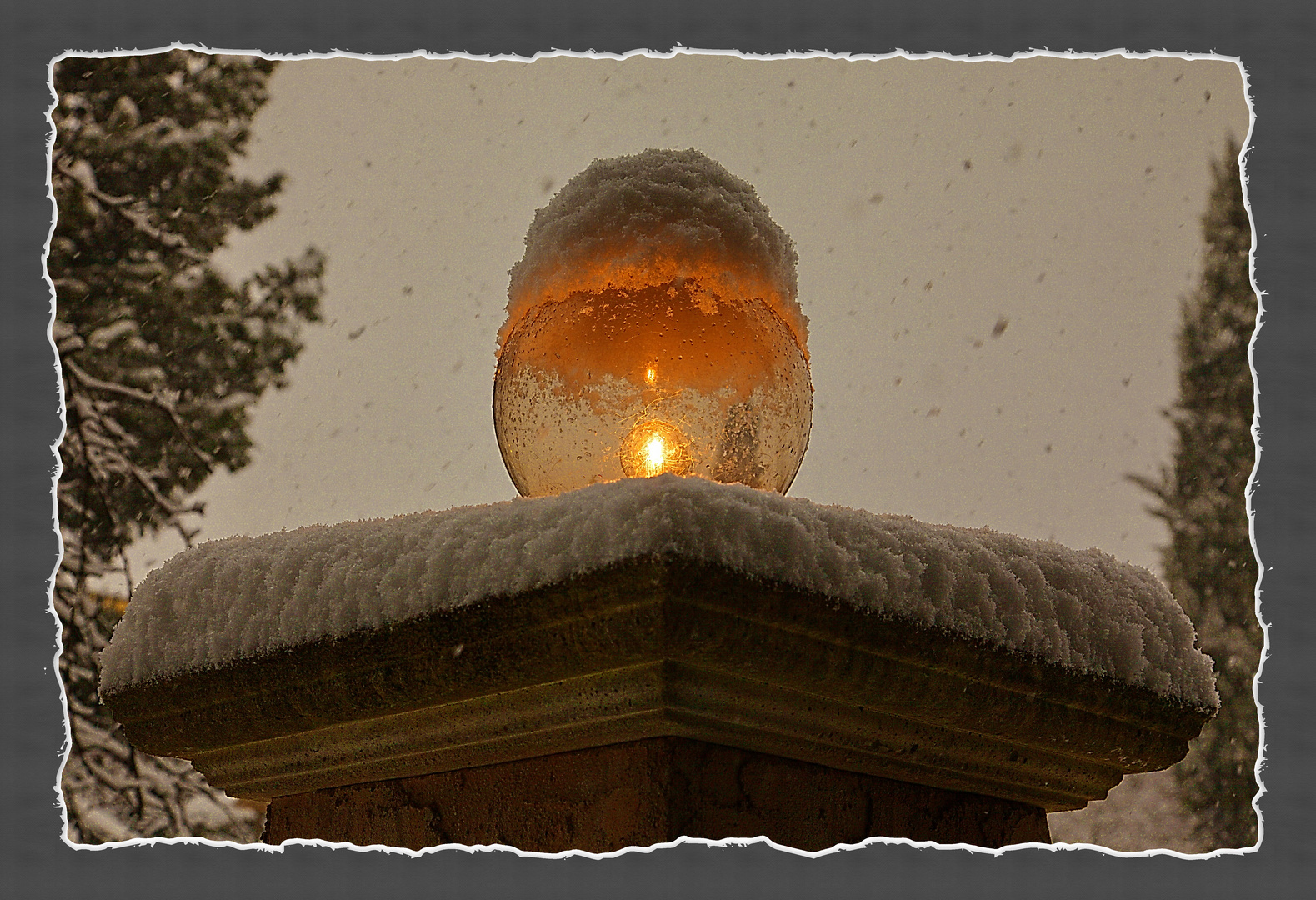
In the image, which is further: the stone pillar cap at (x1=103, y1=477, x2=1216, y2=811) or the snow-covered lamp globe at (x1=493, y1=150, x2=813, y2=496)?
the snow-covered lamp globe at (x1=493, y1=150, x2=813, y2=496)

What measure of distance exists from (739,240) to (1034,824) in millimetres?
753

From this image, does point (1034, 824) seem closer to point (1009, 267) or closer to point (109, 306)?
point (1009, 267)

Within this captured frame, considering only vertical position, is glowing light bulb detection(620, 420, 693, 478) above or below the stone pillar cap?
above

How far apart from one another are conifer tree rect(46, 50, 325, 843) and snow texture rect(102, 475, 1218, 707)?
204 cm

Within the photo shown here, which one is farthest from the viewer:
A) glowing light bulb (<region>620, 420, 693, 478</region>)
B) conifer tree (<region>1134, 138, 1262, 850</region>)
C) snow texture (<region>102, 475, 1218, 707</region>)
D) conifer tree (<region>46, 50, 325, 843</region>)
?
conifer tree (<region>1134, 138, 1262, 850</region>)

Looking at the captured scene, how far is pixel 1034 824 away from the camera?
1359 millimetres

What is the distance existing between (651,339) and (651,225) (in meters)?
0.12

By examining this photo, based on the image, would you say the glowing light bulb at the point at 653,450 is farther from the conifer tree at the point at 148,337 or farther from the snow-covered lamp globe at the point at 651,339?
the conifer tree at the point at 148,337

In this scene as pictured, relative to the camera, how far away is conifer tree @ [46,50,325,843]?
308 cm

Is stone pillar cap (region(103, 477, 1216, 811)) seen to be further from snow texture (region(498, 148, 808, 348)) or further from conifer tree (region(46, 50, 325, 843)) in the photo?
conifer tree (region(46, 50, 325, 843))

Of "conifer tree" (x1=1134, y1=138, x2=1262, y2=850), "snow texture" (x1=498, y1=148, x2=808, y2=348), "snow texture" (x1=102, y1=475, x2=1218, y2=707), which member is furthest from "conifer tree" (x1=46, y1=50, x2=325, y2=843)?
"conifer tree" (x1=1134, y1=138, x2=1262, y2=850)

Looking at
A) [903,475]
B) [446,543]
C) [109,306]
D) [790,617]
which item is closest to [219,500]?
[109,306]

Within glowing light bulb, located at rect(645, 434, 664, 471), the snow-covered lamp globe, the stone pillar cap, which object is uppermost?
the snow-covered lamp globe

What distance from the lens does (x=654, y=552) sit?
797mm
